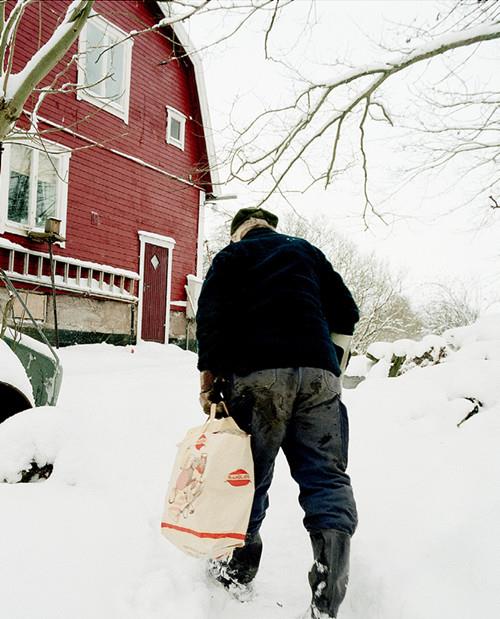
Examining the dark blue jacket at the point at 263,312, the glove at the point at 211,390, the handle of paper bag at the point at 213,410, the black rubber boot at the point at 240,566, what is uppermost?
the dark blue jacket at the point at 263,312

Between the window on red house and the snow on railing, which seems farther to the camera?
the window on red house

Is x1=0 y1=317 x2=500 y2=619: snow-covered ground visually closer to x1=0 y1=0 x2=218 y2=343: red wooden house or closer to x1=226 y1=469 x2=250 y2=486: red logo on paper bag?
x1=226 y1=469 x2=250 y2=486: red logo on paper bag

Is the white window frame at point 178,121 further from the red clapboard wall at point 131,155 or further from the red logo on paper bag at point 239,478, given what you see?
the red logo on paper bag at point 239,478

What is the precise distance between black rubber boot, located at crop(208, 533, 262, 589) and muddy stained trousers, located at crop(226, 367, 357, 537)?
350 mm

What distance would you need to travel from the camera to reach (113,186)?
484 inches

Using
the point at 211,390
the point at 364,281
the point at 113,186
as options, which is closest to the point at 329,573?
the point at 211,390

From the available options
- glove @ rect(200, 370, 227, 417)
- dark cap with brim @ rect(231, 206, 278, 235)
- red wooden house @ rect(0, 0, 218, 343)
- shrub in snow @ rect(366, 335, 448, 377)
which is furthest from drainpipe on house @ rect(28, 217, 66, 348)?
glove @ rect(200, 370, 227, 417)

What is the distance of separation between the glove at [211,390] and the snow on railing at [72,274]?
8.54 meters

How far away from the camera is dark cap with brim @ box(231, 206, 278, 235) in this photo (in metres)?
2.60

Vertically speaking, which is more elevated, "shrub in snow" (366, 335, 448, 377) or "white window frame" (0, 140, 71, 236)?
"white window frame" (0, 140, 71, 236)

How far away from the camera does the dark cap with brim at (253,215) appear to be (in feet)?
8.52

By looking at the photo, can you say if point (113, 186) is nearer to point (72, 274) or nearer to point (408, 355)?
point (72, 274)

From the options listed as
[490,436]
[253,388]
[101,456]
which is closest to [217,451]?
[253,388]

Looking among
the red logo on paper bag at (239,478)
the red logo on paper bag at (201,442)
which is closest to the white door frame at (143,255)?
the red logo on paper bag at (201,442)
